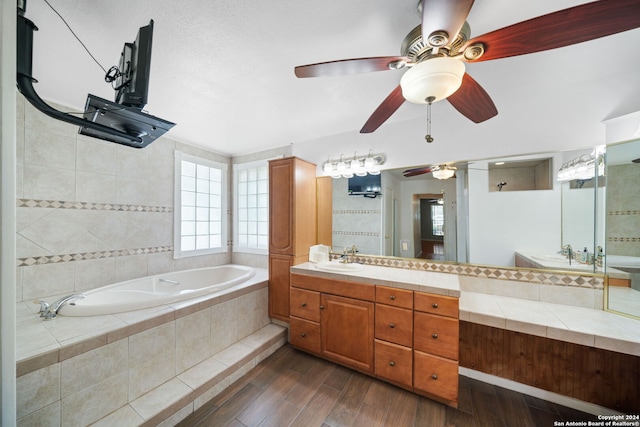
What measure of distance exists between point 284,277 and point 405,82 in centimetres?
216

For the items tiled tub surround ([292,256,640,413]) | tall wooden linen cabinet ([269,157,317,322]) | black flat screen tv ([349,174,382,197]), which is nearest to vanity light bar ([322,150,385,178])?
black flat screen tv ([349,174,382,197])

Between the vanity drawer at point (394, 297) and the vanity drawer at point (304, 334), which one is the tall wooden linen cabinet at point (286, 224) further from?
the vanity drawer at point (394, 297)

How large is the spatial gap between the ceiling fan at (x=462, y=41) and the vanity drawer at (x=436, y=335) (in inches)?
57.9

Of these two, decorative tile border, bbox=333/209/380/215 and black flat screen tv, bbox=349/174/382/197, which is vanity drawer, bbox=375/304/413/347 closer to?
decorative tile border, bbox=333/209/380/215

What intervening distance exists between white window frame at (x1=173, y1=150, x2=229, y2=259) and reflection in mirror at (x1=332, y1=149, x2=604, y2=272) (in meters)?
2.07

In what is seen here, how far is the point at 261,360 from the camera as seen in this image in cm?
214

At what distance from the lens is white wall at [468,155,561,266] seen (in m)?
1.76

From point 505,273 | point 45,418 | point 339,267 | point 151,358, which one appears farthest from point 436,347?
point 45,418

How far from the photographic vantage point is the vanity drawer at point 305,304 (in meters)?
2.13

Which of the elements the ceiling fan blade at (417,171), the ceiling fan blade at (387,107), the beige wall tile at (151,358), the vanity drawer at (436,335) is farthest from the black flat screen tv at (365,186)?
the beige wall tile at (151,358)

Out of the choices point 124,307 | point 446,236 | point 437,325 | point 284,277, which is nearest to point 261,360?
point 284,277

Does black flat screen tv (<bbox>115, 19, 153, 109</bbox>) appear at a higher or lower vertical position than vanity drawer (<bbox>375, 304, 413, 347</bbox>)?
higher

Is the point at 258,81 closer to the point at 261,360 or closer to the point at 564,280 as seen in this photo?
the point at 261,360

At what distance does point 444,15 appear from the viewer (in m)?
0.77
